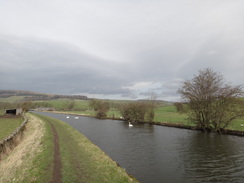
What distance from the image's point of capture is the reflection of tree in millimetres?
14538

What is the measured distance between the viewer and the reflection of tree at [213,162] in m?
14.5

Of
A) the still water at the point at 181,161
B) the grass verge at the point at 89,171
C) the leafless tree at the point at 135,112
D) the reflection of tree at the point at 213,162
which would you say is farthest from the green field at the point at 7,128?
the leafless tree at the point at 135,112

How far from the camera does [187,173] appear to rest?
15.5m

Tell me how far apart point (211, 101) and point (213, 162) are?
21.9 m

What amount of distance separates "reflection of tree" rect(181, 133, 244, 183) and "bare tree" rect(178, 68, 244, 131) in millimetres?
10640

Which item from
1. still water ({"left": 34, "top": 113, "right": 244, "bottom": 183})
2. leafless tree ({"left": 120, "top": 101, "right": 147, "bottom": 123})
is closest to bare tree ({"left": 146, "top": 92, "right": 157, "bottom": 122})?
leafless tree ({"left": 120, "top": 101, "right": 147, "bottom": 123})

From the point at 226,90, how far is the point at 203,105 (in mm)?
5412

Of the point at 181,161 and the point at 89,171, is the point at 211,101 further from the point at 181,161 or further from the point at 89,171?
the point at 89,171

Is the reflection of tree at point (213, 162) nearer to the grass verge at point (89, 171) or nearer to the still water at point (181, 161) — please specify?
the still water at point (181, 161)

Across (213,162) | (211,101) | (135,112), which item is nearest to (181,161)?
(213,162)

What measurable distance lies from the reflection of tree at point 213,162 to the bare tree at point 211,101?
34.9 ft

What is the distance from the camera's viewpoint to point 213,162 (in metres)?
17.8

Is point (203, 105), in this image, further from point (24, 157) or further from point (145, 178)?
point (24, 157)

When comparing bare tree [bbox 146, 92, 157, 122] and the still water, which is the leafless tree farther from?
the still water
